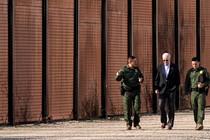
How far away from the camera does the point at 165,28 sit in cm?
3141

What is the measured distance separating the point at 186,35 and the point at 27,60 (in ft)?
30.1

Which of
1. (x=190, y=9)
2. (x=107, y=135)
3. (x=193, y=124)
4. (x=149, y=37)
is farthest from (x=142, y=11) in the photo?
(x=107, y=135)

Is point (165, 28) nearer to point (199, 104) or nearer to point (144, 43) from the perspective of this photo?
point (144, 43)

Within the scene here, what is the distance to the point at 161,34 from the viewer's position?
31.1 meters

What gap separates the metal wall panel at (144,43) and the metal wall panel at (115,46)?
0.61 m

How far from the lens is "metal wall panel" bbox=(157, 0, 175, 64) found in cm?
3108

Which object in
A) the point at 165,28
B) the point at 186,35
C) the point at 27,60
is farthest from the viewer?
the point at 186,35

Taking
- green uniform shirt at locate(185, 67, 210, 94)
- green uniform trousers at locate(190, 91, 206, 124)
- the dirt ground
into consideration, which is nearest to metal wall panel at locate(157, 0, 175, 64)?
the dirt ground

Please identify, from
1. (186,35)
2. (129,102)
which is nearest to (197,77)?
(129,102)

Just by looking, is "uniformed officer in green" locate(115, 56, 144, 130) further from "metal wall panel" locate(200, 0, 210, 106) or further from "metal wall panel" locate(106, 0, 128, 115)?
"metal wall panel" locate(200, 0, 210, 106)

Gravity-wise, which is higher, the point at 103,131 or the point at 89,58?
the point at 89,58

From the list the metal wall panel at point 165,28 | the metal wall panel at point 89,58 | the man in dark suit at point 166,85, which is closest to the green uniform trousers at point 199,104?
the man in dark suit at point 166,85

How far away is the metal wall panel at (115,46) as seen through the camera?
28.3 metres

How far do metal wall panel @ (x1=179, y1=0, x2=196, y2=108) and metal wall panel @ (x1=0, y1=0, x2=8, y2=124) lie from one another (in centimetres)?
943
